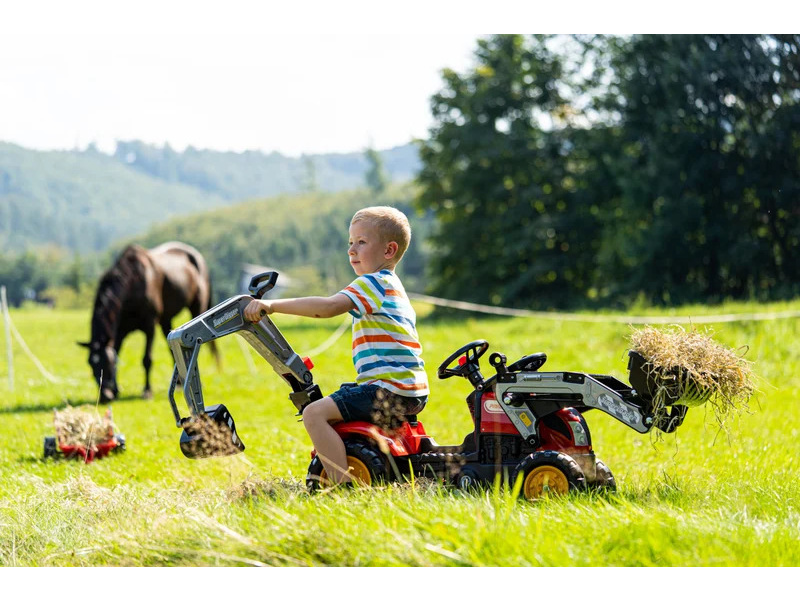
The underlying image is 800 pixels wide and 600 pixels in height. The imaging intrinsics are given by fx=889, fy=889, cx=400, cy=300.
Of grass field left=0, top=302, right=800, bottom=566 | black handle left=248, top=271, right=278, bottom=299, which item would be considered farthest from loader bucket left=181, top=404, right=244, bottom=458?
Answer: black handle left=248, top=271, right=278, bottom=299

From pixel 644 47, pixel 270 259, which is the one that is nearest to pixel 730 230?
pixel 644 47

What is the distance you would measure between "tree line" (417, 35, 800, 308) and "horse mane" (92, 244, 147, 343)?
15.9 m

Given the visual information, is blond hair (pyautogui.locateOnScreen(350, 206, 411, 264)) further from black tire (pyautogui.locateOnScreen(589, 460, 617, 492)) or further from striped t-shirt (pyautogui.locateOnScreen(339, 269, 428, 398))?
black tire (pyautogui.locateOnScreen(589, 460, 617, 492))

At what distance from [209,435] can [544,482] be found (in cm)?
186

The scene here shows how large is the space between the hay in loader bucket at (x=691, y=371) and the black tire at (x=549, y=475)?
0.58 metres

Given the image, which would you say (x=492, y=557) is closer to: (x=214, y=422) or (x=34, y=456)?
(x=214, y=422)

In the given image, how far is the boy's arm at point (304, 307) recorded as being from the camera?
4.70 meters

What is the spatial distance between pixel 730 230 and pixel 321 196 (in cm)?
15817

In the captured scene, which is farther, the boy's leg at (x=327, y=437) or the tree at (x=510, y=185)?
the tree at (x=510, y=185)

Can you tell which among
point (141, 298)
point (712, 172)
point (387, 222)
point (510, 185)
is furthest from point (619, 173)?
point (387, 222)

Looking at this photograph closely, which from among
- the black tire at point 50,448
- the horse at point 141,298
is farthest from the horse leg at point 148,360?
the black tire at point 50,448

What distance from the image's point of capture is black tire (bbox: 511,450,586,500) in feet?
15.3

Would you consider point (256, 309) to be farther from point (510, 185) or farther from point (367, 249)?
point (510, 185)

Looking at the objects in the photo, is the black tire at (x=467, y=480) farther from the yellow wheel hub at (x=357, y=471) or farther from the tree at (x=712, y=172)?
the tree at (x=712, y=172)
